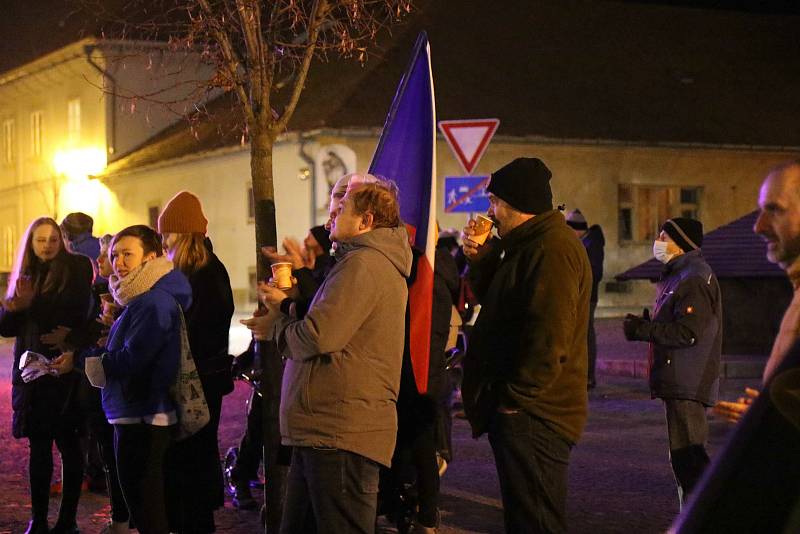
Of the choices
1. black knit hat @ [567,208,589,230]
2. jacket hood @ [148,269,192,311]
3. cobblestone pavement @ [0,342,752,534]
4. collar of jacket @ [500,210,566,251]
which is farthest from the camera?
black knit hat @ [567,208,589,230]

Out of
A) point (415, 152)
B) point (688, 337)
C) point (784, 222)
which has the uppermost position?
point (415, 152)

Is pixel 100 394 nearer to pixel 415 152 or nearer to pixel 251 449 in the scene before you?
pixel 251 449

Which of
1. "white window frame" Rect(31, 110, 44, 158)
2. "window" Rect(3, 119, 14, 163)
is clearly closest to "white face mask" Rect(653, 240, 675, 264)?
"white window frame" Rect(31, 110, 44, 158)

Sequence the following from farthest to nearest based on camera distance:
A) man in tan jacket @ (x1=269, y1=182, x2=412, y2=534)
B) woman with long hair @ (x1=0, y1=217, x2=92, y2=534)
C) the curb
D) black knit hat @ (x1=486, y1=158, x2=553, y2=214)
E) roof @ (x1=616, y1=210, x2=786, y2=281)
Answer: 1. roof @ (x1=616, y1=210, x2=786, y2=281)
2. the curb
3. woman with long hair @ (x1=0, y1=217, x2=92, y2=534)
4. black knit hat @ (x1=486, y1=158, x2=553, y2=214)
5. man in tan jacket @ (x1=269, y1=182, x2=412, y2=534)

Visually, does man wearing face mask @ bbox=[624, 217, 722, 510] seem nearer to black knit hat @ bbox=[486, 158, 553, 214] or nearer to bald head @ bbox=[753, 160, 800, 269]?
black knit hat @ bbox=[486, 158, 553, 214]

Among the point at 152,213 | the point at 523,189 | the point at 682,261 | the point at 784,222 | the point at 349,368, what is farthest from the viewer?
the point at 152,213

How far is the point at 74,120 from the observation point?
3875cm

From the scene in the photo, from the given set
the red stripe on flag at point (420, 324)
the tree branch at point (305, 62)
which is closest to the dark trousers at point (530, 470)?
the red stripe on flag at point (420, 324)

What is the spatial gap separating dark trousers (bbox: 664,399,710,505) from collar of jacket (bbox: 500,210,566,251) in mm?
2221

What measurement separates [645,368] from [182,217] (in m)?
10.1

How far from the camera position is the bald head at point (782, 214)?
332cm

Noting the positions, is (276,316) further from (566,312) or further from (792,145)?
(792,145)

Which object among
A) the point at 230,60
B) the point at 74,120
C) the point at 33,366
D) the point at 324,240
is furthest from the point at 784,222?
A: the point at 74,120

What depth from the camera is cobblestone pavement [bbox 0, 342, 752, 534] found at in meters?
7.58
